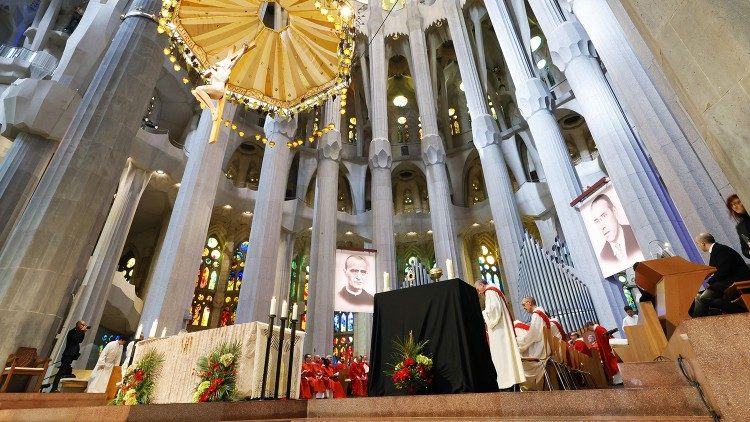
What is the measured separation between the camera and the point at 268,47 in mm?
6836

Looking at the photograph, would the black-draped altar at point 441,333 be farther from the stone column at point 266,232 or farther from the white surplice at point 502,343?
the stone column at point 266,232

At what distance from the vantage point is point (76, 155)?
19.3 feet

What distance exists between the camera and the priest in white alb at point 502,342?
150 inches

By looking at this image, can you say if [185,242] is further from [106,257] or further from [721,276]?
[721,276]

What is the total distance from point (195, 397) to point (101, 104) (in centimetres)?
555

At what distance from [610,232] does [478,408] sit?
30.1 feet

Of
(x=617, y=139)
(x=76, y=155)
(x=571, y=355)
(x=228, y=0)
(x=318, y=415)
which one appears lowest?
(x=318, y=415)

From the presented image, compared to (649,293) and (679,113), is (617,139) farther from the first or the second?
(649,293)

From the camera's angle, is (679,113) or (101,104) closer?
(679,113)

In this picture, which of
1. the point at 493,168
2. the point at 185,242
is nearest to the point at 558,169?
the point at 493,168

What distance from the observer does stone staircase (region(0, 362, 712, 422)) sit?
216cm

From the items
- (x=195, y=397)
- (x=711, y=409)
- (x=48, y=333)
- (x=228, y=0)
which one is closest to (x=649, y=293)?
(x=711, y=409)

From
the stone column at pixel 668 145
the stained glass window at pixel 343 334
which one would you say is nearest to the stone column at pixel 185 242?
the stained glass window at pixel 343 334

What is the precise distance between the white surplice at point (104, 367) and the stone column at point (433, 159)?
36.2 ft
